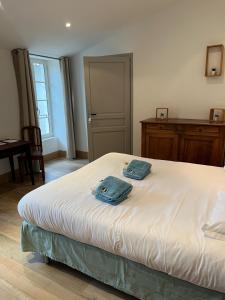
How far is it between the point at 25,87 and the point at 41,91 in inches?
41.6

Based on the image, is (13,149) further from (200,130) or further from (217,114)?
(217,114)

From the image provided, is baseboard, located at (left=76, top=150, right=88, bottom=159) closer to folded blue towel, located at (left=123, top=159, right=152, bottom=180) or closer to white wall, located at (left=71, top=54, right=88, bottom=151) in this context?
white wall, located at (left=71, top=54, right=88, bottom=151)

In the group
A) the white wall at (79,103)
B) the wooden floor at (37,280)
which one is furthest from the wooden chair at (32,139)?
the wooden floor at (37,280)

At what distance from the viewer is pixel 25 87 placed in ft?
12.2

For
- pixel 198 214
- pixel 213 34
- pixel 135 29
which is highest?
pixel 135 29

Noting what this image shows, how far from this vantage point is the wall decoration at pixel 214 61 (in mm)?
3237

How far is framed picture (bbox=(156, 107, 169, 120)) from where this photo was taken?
3717 millimetres

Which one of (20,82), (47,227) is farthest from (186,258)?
(20,82)

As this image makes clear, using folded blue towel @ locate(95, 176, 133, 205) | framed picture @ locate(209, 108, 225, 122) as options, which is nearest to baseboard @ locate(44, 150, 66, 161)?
framed picture @ locate(209, 108, 225, 122)

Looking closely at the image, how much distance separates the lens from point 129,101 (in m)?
4.05

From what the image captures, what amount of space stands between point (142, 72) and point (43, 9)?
1829 mm

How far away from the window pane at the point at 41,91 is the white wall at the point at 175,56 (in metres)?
1.40

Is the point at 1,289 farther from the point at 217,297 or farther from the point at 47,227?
the point at 217,297

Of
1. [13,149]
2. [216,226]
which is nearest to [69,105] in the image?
[13,149]
